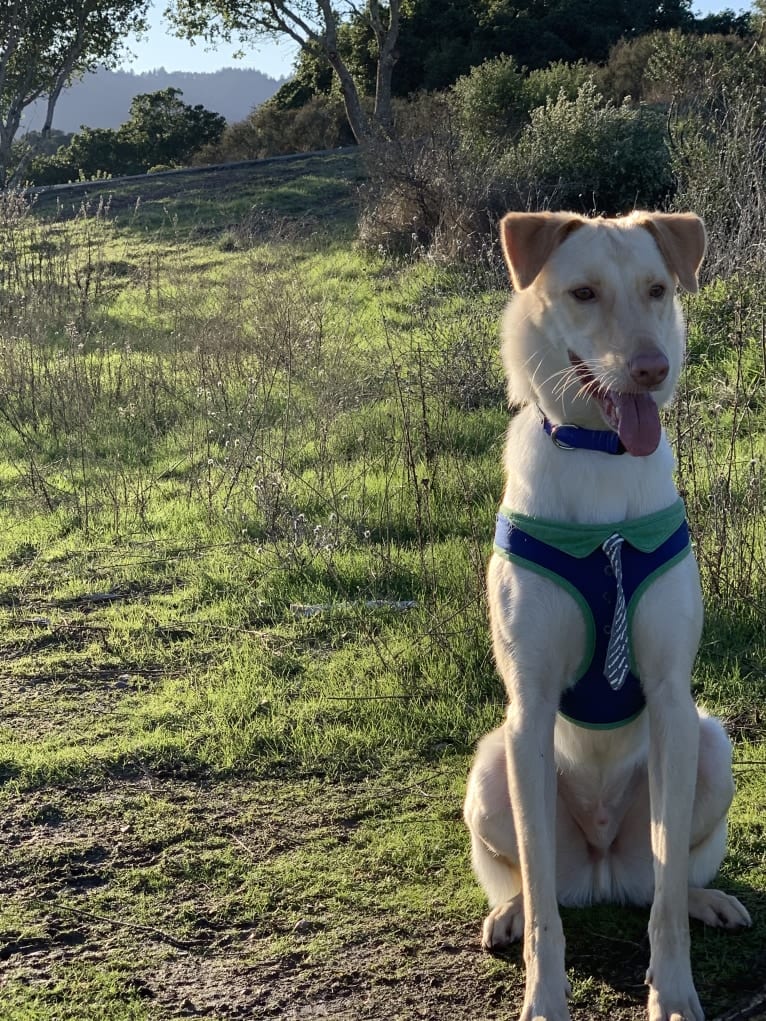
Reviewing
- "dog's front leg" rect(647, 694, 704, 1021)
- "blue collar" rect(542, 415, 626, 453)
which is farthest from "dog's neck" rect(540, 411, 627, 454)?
"dog's front leg" rect(647, 694, 704, 1021)

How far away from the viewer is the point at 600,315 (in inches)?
101

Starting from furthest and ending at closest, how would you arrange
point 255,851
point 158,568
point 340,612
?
point 158,568 < point 340,612 < point 255,851

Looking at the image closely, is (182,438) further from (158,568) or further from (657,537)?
(657,537)

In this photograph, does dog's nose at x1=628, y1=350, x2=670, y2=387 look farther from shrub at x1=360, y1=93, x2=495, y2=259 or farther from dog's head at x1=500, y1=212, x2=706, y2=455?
shrub at x1=360, y1=93, x2=495, y2=259

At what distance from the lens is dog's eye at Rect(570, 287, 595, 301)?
8.48 ft

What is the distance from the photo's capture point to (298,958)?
290 centimetres

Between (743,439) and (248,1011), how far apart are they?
4.53 m

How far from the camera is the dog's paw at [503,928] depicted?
2.84 meters

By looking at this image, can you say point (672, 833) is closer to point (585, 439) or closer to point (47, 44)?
point (585, 439)

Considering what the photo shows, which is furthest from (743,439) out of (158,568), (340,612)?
(158,568)

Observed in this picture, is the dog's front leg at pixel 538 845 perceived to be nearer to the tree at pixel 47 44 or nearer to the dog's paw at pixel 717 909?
the dog's paw at pixel 717 909

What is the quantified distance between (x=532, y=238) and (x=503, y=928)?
1.78 meters

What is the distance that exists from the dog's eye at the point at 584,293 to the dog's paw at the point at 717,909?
5.13 ft

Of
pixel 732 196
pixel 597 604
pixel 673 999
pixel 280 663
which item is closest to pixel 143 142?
pixel 732 196
